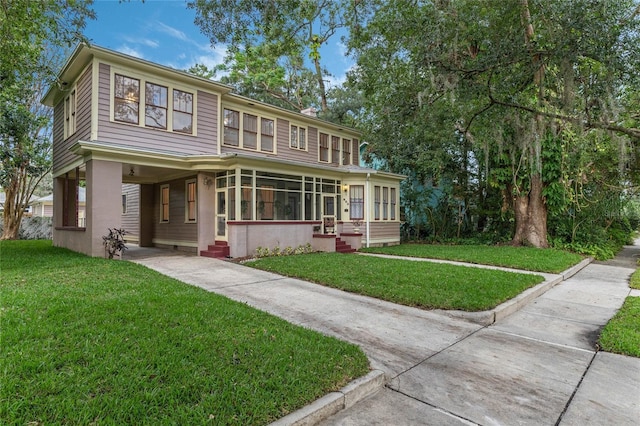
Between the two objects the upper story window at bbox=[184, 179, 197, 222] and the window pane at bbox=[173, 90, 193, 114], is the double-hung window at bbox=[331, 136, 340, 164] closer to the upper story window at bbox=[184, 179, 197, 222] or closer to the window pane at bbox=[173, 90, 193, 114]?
the upper story window at bbox=[184, 179, 197, 222]

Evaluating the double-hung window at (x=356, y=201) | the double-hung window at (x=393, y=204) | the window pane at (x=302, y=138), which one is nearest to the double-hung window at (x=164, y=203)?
the window pane at (x=302, y=138)

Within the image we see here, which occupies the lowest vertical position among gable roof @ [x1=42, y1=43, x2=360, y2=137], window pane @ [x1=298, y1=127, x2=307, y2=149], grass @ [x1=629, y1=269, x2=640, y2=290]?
grass @ [x1=629, y1=269, x2=640, y2=290]

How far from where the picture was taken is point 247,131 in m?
12.9

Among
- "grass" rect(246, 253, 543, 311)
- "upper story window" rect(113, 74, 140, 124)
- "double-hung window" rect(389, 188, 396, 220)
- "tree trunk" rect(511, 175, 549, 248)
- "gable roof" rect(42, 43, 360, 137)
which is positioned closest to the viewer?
"grass" rect(246, 253, 543, 311)

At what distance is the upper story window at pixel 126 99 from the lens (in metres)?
9.52

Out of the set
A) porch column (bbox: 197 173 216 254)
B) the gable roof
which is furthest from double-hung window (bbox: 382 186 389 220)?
porch column (bbox: 197 173 216 254)

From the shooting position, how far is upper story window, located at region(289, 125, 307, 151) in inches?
567

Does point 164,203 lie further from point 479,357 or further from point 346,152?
point 479,357

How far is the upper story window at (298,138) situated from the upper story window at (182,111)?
14.8ft

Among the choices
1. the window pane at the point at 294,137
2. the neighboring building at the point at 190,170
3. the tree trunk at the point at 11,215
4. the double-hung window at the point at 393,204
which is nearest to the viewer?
the neighboring building at the point at 190,170

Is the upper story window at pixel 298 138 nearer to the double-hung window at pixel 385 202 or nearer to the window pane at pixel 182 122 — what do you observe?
the double-hung window at pixel 385 202

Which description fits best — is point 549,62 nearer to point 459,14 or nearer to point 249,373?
point 459,14

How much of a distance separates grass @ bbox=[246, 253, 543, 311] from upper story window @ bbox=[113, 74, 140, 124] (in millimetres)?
5659

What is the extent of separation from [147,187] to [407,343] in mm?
12962
